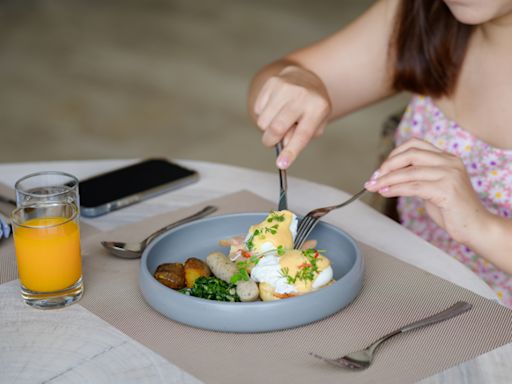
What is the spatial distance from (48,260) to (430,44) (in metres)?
0.93

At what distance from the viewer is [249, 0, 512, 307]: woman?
118cm

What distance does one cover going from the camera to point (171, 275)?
1.03m

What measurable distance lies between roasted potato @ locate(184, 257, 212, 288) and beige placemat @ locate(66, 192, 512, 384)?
0.06 metres

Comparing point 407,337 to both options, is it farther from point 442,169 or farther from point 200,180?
point 200,180

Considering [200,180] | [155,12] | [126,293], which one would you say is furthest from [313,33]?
[126,293]

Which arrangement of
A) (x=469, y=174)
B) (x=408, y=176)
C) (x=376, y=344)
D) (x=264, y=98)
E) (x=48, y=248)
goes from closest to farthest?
(x=376, y=344), (x=48, y=248), (x=408, y=176), (x=264, y=98), (x=469, y=174)

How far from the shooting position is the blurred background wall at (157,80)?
3363 millimetres

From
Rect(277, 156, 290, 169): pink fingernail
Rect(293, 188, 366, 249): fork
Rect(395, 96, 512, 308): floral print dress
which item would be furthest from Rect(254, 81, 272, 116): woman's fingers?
Rect(395, 96, 512, 308): floral print dress

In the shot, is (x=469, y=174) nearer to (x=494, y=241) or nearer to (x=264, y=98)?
(x=494, y=241)

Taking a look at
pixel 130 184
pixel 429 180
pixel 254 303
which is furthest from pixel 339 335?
pixel 130 184

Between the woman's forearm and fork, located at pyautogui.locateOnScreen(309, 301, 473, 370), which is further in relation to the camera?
the woman's forearm

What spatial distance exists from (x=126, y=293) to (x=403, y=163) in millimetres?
446

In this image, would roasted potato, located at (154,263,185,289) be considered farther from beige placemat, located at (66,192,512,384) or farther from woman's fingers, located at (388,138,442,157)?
woman's fingers, located at (388,138,442,157)

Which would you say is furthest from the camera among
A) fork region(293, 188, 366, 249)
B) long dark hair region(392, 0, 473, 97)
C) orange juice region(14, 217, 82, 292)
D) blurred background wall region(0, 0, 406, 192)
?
blurred background wall region(0, 0, 406, 192)
